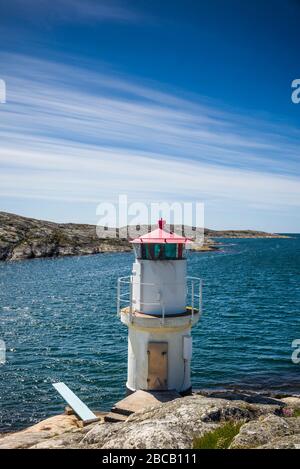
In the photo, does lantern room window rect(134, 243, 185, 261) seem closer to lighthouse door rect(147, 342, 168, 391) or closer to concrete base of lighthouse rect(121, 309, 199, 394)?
concrete base of lighthouse rect(121, 309, 199, 394)

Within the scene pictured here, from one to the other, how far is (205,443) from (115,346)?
24.5 meters

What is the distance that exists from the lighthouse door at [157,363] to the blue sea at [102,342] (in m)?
7.30

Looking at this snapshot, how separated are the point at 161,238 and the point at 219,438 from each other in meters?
7.77

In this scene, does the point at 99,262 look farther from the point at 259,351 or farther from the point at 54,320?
the point at 259,351

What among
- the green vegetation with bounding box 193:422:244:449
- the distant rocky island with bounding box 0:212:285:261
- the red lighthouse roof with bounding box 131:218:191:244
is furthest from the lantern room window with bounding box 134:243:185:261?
the distant rocky island with bounding box 0:212:285:261

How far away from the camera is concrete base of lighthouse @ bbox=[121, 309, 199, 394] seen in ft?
51.3

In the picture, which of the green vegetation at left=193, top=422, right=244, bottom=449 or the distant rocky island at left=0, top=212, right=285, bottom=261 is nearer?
the green vegetation at left=193, top=422, right=244, bottom=449

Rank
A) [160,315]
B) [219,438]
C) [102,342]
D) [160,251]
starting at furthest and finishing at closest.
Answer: [102,342] < [160,315] < [160,251] < [219,438]

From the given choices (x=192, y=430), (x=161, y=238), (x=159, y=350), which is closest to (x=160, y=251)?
(x=161, y=238)

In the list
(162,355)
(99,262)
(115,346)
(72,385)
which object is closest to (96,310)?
(115,346)

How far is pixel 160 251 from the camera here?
51.6 feet

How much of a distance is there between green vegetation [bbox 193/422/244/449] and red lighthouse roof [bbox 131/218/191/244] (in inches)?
280

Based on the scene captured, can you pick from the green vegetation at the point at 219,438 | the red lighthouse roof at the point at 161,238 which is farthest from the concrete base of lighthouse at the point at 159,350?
the green vegetation at the point at 219,438

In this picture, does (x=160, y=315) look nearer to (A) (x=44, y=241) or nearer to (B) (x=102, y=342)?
(B) (x=102, y=342)
